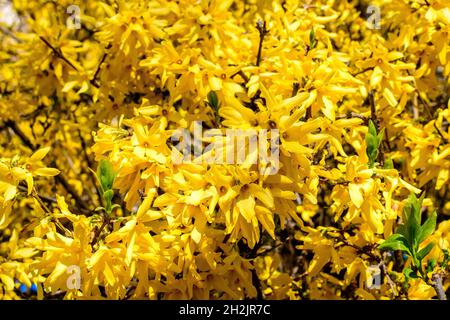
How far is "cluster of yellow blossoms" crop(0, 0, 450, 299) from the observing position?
1823 mm

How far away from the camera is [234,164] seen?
1744 mm

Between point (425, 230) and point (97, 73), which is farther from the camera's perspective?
point (97, 73)

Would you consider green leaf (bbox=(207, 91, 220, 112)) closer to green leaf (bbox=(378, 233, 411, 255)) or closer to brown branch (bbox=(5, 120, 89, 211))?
green leaf (bbox=(378, 233, 411, 255))

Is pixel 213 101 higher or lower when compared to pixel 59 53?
lower

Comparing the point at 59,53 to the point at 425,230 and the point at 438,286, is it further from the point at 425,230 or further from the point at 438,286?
the point at 438,286

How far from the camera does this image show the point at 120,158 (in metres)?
2.04

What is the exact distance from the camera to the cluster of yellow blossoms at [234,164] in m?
1.82


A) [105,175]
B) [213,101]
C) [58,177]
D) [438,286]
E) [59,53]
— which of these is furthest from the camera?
[58,177]

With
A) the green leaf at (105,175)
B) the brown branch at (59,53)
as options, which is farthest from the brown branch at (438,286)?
the brown branch at (59,53)

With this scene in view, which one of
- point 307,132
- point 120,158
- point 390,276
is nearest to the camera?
point 307,132

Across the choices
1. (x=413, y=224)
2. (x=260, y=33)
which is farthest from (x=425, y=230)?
(x=260, y=33)
